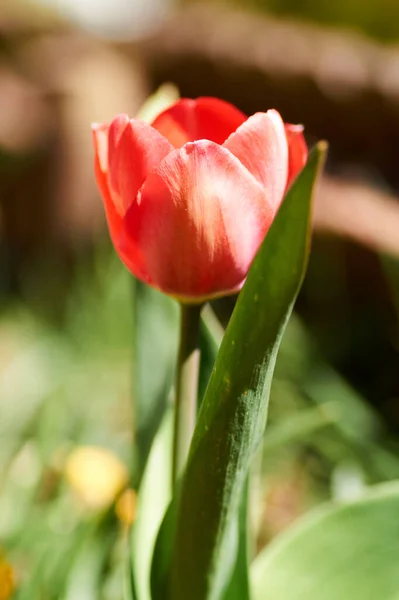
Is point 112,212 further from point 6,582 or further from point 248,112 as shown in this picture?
point 248,112

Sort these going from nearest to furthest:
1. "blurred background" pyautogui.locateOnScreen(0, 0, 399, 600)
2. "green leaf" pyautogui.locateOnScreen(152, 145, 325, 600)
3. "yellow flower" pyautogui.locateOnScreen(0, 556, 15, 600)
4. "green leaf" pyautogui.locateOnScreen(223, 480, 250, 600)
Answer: "green leaf" pyautogui.locateOnScreen(152, 145, 325, 600) < "green leaf" pyautogui.locateOnScreen(223, 480, 250, 600) < "yellow flower" pyautogui.locateOnScreen(0, 556, 15, 600) < "blurred background" pyautogui.locateOnScreen(0, 0, 399, 600)

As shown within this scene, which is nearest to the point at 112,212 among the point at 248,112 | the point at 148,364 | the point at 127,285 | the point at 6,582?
the point at 148,364

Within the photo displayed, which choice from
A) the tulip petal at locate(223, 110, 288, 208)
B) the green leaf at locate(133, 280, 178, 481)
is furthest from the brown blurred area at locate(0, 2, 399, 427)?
the tulip petal at locate(223, 110, 288, 208)

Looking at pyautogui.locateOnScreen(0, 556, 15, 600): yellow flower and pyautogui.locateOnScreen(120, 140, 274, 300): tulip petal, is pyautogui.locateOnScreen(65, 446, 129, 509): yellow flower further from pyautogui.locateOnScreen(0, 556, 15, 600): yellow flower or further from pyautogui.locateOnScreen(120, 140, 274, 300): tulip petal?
pyautogui.locateOnScreen(120, 140, 274, 300): tulip petal

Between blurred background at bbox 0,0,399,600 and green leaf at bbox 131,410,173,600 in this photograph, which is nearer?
green leaf at bbox 131,410,173,600

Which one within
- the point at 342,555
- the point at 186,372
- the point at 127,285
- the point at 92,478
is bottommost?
the point at 127,285

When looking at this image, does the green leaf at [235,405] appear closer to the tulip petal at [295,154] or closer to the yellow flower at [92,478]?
the tulip petal at [295,154]

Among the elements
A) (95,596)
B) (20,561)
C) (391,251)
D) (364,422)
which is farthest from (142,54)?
(95,596)
